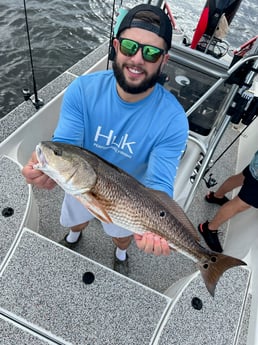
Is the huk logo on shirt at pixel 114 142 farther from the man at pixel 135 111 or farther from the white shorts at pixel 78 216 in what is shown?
the white shorts at pixel 78 216

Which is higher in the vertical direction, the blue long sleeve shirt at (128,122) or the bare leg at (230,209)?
the blue long sleeve shirt at (128,122)

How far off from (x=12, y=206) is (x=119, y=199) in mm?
968

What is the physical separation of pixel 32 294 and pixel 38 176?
0.77 m

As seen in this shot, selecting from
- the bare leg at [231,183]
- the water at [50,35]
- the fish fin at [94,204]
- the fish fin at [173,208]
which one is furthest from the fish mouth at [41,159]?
the water at [50,35]

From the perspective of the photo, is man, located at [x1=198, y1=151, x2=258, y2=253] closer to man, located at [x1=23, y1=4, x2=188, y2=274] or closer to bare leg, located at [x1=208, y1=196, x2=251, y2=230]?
bare leg, located at [x1=208, y1=196, x2=251, y2=230]

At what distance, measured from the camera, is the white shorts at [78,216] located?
2143 mm

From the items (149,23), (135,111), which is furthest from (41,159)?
(149,23)

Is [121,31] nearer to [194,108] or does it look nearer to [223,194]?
[194,108]

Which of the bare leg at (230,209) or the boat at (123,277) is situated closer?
the boat at (123,277)

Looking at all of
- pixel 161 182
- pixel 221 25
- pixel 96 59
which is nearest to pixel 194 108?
pixel 221 25

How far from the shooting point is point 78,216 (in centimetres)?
223

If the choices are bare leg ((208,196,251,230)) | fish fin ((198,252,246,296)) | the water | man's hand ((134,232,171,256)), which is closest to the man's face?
man's hand ((134,232,171,256))

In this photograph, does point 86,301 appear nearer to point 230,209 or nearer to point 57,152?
point 57,152

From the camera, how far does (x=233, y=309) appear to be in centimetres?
198
